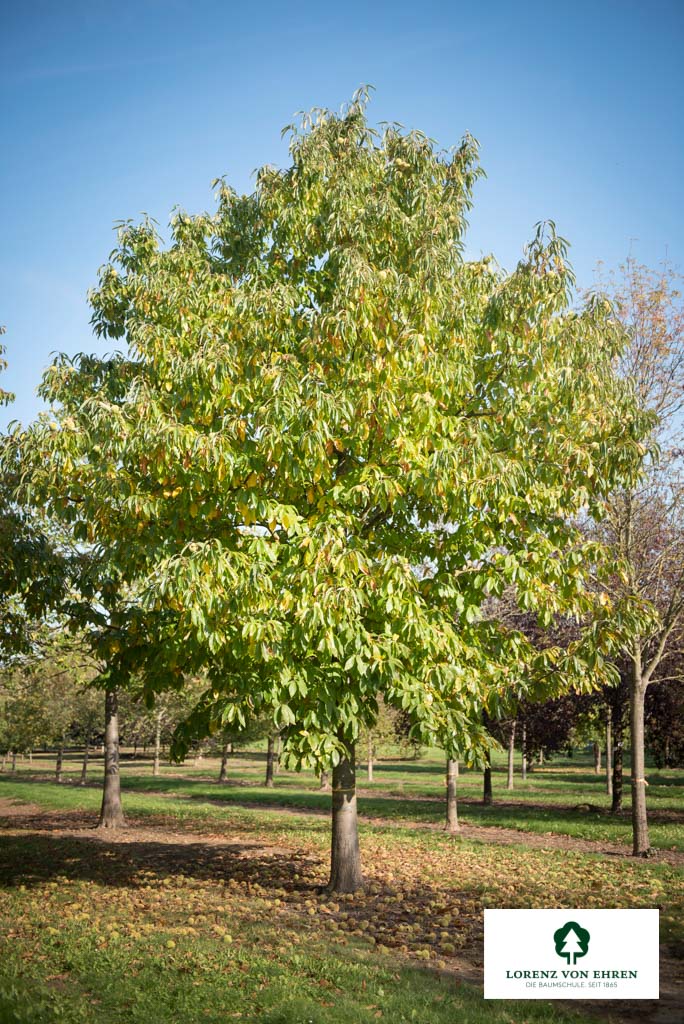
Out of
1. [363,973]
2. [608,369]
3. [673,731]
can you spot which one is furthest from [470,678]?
[673,731]

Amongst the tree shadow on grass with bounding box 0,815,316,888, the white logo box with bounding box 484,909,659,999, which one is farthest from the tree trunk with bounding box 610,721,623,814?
the white logo box with bounding box 484,909,659,999

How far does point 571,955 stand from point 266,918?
4192 mm

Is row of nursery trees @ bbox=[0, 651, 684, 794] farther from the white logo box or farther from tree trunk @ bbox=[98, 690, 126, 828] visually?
the white logo box

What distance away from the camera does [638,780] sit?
15.3 m

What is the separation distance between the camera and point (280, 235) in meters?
11.4

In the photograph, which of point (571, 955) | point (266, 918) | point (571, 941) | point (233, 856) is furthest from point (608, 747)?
point (571, 955)

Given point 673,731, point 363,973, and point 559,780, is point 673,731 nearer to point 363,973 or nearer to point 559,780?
point 559,780

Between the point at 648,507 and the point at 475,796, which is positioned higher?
the point at 648,507

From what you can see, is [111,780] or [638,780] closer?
[638,780]

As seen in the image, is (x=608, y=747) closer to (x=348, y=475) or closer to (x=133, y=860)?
(x=133, y=860)

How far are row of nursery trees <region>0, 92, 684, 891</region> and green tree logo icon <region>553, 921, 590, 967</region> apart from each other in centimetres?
214

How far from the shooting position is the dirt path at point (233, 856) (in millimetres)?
6773

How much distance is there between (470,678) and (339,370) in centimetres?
407

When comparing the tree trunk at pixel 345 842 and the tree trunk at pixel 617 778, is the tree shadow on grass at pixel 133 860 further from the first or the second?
the tree trunk at pixel 617 778
